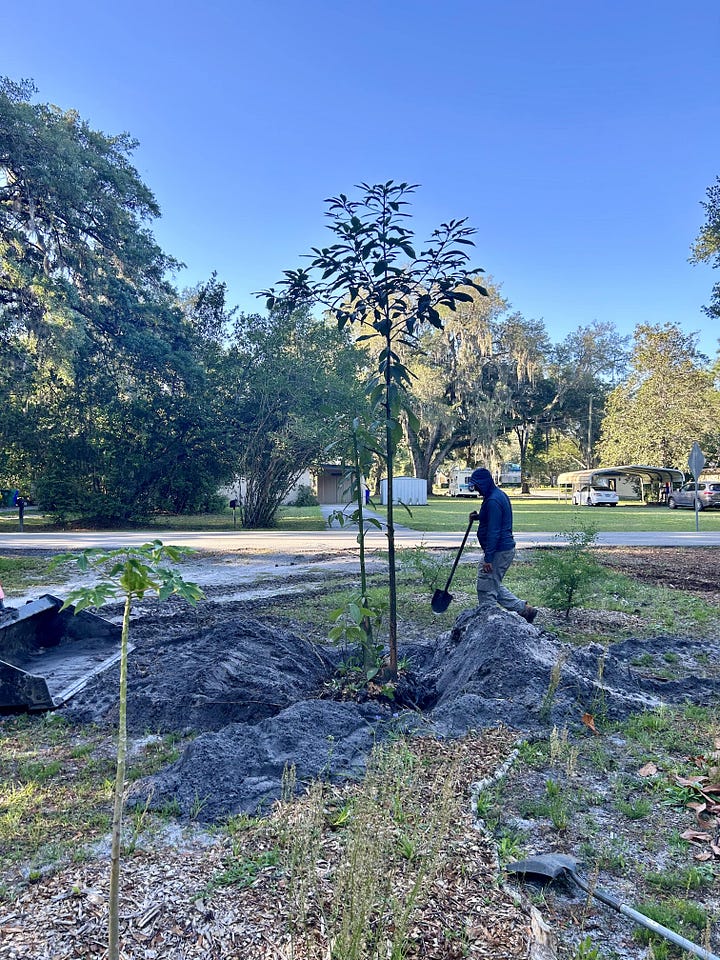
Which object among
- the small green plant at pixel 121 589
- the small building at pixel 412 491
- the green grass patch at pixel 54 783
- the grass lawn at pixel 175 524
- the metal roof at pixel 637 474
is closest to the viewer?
the small green plant at pixel 121 589

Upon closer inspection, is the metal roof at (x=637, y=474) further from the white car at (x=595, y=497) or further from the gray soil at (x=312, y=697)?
the gray soil at (x=312, y=697)

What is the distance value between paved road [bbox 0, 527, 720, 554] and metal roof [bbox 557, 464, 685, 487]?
2220cm

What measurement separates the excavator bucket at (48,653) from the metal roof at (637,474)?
39014 mm

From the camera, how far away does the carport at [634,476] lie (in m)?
39.5

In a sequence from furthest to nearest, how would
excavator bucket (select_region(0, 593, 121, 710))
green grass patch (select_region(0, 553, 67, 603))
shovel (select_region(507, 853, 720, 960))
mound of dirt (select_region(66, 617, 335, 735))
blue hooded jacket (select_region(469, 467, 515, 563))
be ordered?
green grass patch (select_region(0, 553, 67, 603))
blue hooded jacket (select_region(469, 467, 515, 563))
excavator bucket (select_region(0, 593, 121, 710))
mound of dirt (select_region(66, 617, 335, 735))
shovel (select_region(507, 853, 720, 960))

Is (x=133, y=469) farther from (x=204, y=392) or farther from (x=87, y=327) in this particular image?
(x=87, y=327)

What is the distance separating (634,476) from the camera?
4522 centimetres

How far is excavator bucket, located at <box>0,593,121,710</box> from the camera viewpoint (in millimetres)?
4066

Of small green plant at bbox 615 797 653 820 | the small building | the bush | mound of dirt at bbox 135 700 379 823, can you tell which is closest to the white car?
the small building

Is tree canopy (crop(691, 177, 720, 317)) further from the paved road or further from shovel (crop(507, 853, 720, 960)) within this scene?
shovel (crop(507, 853, 720, 960))

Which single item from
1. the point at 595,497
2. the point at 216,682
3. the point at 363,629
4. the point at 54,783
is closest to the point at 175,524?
the point at 216,682

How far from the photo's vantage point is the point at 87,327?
761 inches

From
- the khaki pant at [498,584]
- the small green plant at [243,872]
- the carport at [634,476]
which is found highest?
the carport at [634,476]

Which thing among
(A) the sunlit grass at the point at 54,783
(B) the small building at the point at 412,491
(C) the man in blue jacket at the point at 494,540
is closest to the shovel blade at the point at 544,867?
(A) the sunlit grass at the point at 54,783
